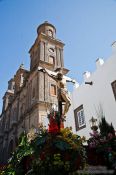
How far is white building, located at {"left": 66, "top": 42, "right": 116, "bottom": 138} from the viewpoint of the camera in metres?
14.0

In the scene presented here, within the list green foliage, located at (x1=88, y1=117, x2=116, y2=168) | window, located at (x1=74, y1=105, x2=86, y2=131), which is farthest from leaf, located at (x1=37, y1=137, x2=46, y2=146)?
window, located at (x1=74, y1=105, x2=86, y2=131)

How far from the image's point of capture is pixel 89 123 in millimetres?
15680

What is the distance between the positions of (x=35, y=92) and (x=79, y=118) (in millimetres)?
12911

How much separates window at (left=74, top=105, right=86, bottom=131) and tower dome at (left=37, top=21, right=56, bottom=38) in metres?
23.5

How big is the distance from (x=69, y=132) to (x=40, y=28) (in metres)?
35.5

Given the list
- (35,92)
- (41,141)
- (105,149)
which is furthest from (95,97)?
(35,92)

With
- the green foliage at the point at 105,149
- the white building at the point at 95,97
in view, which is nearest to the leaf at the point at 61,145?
the green foliage at the point at 105,149

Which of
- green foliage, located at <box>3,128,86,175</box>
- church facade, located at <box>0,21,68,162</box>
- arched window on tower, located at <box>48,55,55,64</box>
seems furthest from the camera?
arched window on tower, located at <box>48,55,55,64</box>

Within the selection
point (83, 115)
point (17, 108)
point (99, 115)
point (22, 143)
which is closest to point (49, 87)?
point (17, 108)

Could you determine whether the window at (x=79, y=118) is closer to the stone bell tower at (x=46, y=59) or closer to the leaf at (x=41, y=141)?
the stone bell tower at (x=46, y=59)

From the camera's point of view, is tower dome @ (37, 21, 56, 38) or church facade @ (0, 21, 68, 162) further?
tower dome @ (37, 21, 56, 38)

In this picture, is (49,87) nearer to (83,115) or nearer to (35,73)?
(35,73)

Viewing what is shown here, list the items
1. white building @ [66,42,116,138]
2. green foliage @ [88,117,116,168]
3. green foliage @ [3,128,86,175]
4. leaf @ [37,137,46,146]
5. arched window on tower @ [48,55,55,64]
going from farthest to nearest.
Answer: arched window on tower @ [48,55,55,64]
white building @ [66,42,116,138]
green foliage @ [88,117,116,168]
leaf @ [37,137,46,146]
green foliage @ [3,128,86,175]

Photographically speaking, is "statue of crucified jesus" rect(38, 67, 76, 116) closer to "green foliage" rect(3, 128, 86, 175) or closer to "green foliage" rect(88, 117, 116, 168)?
"green foliage" rect(88, 117, 116, 168)
